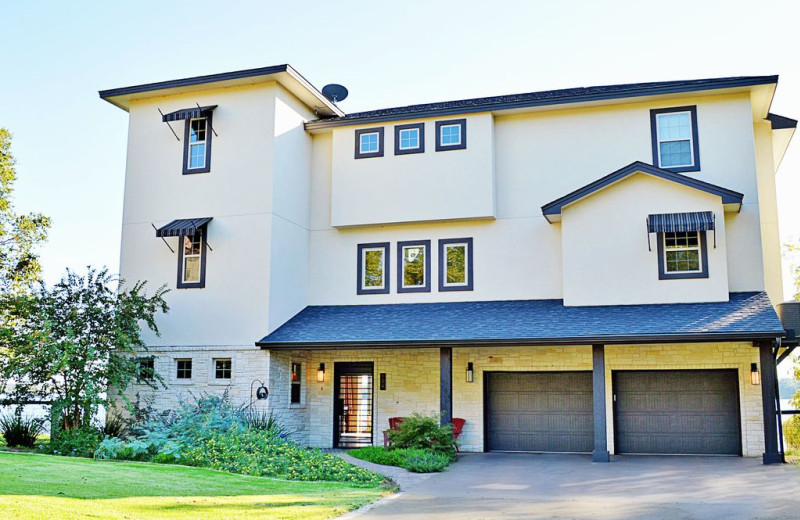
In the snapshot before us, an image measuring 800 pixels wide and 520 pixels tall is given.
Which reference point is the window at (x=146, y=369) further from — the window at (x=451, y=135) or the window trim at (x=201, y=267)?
the window at (x=451, y=135)

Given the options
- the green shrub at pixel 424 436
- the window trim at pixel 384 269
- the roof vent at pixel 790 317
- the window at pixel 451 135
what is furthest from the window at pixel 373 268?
the roof vent at pixel 790 317

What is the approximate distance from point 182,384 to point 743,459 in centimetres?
1261

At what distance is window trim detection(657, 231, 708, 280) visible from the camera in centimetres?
1717

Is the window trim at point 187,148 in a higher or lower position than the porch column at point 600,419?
higher

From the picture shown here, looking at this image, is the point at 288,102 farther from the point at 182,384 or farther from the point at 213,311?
the point at 182,384

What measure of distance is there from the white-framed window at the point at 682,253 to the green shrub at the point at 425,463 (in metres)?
6.54

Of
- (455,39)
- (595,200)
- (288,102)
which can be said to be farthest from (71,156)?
(595,200)

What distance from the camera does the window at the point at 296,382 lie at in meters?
19.5

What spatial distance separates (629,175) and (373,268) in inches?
262

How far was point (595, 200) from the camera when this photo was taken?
18000 mm

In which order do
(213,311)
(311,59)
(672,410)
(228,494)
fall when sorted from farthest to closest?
(311,59)
(213,311)
(672,410)
(228,494)

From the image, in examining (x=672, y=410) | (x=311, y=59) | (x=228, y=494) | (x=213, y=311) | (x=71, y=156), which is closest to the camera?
(x=228, y=494)

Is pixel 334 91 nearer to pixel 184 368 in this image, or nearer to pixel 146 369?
pixel 184 368

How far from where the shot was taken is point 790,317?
53.8 ft
